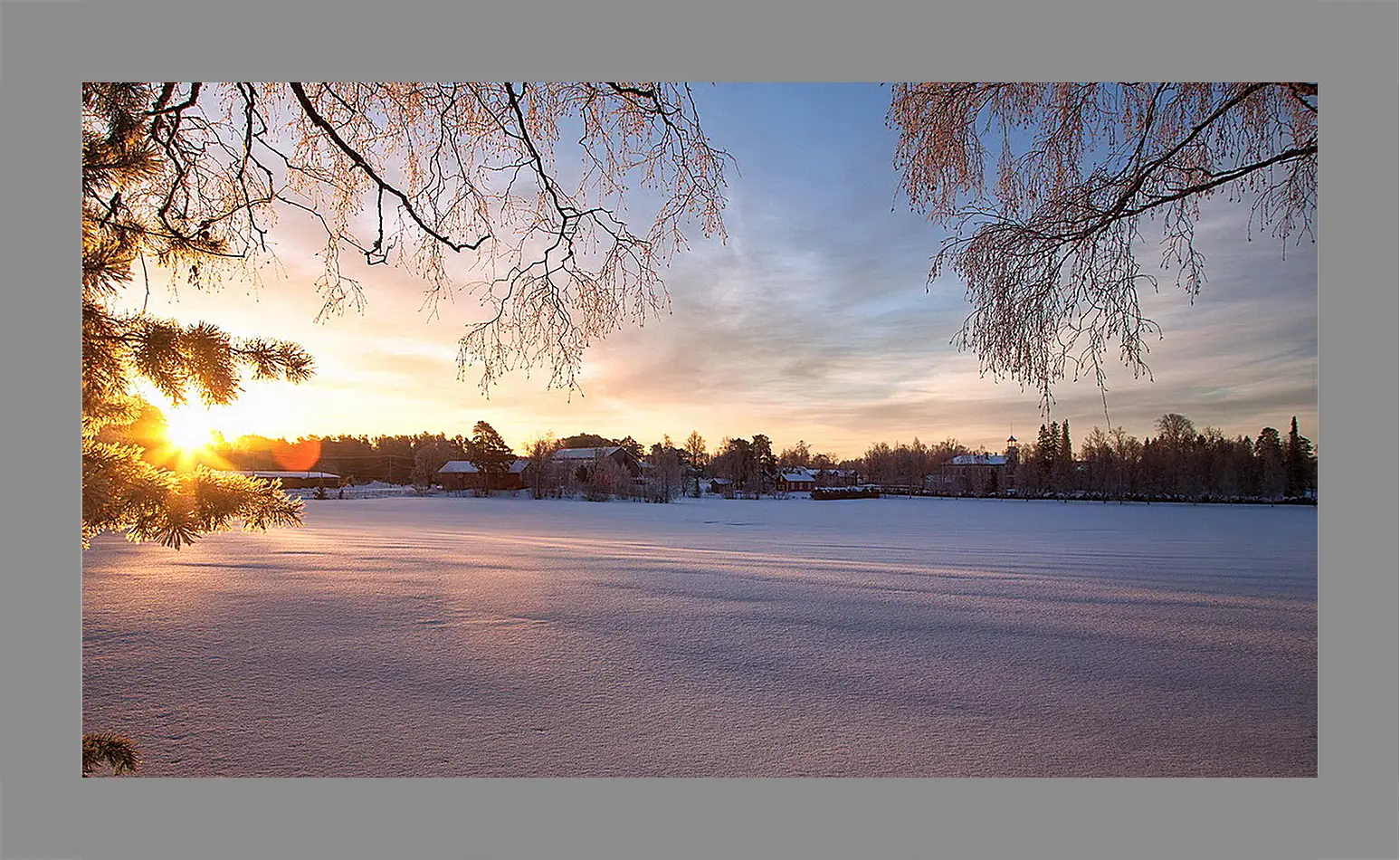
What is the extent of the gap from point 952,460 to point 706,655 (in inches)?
53.5

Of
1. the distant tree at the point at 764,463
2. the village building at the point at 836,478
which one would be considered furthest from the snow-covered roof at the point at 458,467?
the village building at the point at 836,478

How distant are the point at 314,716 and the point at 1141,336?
2614 millimetres

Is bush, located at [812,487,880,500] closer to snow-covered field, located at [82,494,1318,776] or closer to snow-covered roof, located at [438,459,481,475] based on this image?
snow-covered field, located at [82,494,1318,776]

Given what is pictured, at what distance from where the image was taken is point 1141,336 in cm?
197

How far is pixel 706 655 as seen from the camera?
6.90ft

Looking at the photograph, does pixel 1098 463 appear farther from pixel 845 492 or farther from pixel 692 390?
pixel 692 390

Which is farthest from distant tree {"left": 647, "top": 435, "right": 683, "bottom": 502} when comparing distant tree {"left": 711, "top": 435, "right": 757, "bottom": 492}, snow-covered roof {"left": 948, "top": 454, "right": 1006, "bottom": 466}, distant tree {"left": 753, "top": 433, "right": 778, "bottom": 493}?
snow-covered roof {"left": 948, "top": 454, "right": 1006, "bottom": 466}

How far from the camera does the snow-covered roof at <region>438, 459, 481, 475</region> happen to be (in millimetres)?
2533

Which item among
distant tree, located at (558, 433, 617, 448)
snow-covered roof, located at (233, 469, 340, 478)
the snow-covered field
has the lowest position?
the snow-covered field

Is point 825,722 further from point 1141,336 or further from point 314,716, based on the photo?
point 1141,336

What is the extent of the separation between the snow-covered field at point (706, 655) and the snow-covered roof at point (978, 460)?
0.34 m

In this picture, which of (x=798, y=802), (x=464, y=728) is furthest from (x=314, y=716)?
(x=798, y=802)

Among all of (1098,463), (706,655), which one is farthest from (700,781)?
(1098,463)

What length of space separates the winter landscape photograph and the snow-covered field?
1cm
